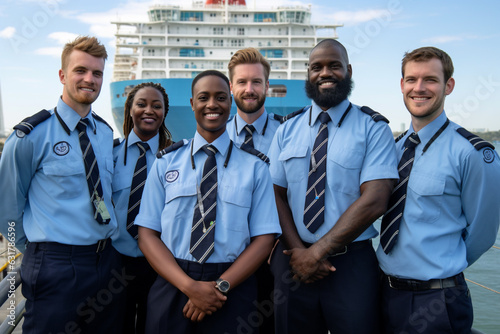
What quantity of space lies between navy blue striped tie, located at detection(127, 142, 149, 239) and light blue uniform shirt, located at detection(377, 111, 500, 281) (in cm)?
156

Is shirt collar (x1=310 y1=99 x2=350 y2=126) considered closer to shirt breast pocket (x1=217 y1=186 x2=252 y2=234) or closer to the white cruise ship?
shirt breast pocket (x1=217 y1=186 x2=252 y2=234)

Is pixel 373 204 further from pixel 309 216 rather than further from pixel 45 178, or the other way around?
pixel 45 178

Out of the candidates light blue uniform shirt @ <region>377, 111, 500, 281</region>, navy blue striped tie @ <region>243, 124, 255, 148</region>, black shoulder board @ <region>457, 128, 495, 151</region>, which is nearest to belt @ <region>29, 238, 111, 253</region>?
navy blue striped tie @ <region>243, 124, 255, 148</region>

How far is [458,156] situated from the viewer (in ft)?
7.15

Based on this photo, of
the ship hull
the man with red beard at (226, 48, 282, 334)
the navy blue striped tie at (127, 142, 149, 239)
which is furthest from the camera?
the ship hull

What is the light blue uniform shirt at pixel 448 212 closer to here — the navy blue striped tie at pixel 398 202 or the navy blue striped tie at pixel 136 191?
the navy blue striped tie at pixel 398 202

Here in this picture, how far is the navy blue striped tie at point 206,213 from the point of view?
1988mm

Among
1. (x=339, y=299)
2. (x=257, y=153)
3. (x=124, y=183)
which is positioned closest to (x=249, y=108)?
(x=257, y=153)

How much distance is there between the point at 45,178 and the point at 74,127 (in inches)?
13.3

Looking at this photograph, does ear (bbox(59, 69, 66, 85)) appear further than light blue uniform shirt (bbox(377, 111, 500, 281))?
Yes

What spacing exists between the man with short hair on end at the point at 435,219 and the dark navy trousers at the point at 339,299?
10cm

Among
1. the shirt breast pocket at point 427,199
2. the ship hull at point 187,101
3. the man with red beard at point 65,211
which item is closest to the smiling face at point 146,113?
the man with red beard at point 65,211

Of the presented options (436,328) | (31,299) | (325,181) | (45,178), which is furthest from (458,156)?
(31,299)

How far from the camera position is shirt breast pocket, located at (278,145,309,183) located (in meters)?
2.47
